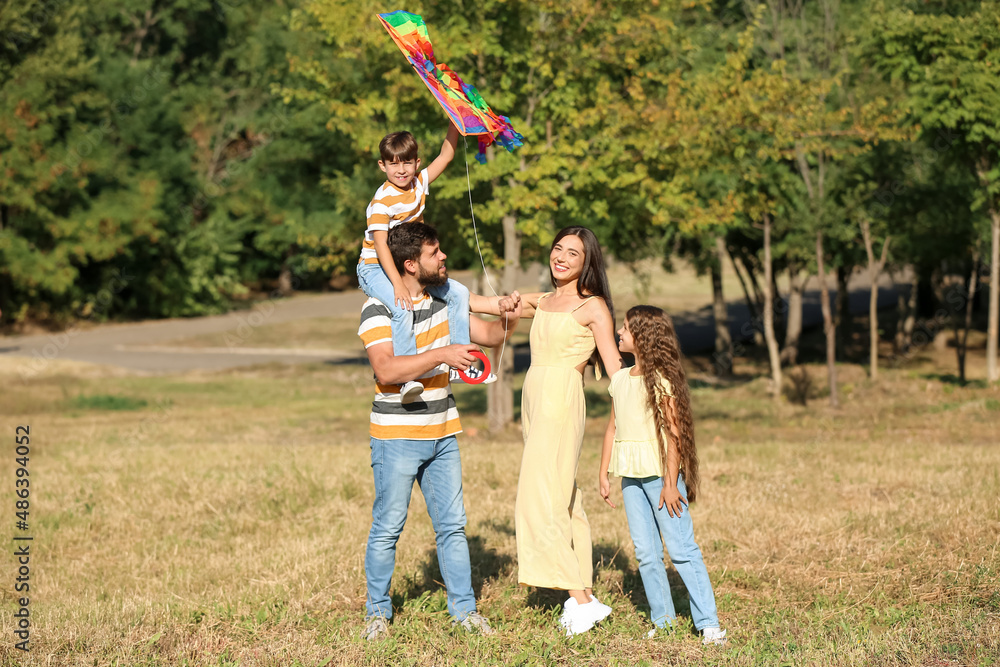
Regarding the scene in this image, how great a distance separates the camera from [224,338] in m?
31.2

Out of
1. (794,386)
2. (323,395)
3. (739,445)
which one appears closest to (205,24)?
(323,395)

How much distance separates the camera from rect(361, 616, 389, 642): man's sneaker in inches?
192

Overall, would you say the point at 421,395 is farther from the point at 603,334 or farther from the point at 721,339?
the point at 721,339

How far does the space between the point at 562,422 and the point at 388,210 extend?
1.42m

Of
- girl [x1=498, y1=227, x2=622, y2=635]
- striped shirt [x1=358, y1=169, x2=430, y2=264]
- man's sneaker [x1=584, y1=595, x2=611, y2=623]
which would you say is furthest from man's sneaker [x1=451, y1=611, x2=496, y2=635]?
striped shirt [x1=358, y1=169, x2=430, y2=264]

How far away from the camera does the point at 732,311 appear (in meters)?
42.2

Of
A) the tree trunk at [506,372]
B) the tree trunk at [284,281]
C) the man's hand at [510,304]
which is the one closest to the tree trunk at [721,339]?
the tree trunk at [506,372]

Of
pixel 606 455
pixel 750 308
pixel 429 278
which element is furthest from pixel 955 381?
pixel 429 278

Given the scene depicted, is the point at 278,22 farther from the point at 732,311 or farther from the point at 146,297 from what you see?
the point at 732,311

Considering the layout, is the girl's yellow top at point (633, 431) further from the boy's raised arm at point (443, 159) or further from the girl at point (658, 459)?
the boy's raised arm at point (443, 159)

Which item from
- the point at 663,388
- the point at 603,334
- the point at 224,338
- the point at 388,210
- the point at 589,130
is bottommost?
the point at 224,338

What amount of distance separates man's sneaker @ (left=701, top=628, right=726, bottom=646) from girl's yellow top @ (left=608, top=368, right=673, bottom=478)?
2.65 ft

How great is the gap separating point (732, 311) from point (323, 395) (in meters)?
26.6

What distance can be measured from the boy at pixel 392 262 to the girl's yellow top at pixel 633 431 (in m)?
0.86
